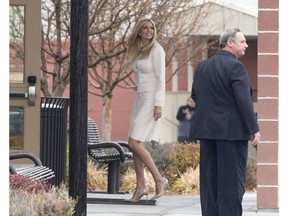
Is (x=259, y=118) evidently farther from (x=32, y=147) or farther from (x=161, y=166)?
(x=161, y=166)

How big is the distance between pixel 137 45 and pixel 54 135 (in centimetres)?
153

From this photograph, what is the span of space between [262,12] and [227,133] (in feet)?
8.64

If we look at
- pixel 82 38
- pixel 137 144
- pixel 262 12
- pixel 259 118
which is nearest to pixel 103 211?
pixel 137 144

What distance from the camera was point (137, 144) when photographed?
13.7 m

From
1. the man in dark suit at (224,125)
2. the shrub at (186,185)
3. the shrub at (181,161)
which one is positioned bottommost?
the shrub at (186,185)

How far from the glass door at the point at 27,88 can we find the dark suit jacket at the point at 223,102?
2878mm

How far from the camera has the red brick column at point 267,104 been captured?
13.2m

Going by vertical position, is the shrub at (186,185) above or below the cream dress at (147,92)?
below

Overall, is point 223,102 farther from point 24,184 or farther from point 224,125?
point 24,184

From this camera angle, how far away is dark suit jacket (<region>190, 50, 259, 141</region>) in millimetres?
10898
